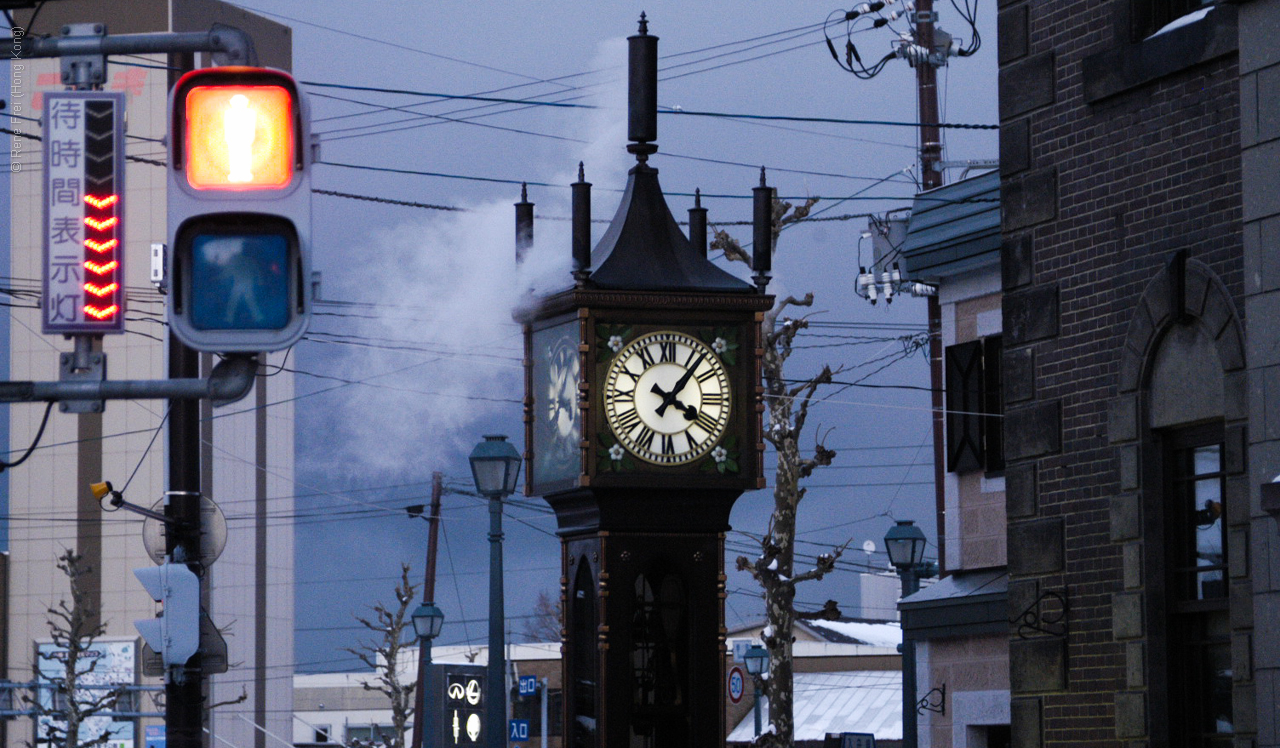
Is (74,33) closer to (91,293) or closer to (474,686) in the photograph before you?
(91,293)

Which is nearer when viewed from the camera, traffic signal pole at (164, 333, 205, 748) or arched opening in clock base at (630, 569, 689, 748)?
arched opening in clock base at (630, 569, 689, 748)

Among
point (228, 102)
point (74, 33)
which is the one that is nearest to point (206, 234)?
point (228, 102)

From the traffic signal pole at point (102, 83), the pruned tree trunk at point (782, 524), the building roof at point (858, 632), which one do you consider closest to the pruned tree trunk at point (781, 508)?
the pruned tree trunk at point (782, 524)

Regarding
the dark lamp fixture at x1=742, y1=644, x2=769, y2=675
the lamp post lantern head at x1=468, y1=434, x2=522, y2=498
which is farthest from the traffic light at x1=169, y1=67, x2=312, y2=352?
the dark lamp fixture at x1=742, y1=644, x2=769, y2=675

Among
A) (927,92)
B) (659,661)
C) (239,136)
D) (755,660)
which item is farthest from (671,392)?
(755,660)

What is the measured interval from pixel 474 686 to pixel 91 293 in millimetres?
11188

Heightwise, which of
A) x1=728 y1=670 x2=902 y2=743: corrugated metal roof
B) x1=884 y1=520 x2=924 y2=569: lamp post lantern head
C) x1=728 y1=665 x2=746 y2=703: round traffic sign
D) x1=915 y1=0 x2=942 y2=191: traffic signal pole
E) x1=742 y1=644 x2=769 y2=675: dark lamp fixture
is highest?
x1=915 y1=0 x2=942 y2=191: traffic signal pole

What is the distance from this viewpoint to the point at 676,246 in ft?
43.9

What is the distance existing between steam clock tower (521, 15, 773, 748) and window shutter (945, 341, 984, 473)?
9096 millimetres

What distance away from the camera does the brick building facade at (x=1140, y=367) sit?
10867 millimetres

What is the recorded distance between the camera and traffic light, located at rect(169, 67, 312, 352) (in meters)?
6.31

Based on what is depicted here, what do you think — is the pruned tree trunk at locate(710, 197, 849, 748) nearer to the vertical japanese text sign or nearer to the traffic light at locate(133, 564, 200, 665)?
the traffic light at locate(133, 564, 200, 665)

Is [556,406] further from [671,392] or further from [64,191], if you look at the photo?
Answer: [64,191]

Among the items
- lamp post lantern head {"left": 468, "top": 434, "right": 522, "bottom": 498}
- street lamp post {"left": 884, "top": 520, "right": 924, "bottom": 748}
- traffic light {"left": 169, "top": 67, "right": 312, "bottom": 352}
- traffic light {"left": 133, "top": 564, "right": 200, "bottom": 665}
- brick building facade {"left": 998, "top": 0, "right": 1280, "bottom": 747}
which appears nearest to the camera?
traffic light {"left": 169, "top": 67, "right": 312, "bottom": 352}
